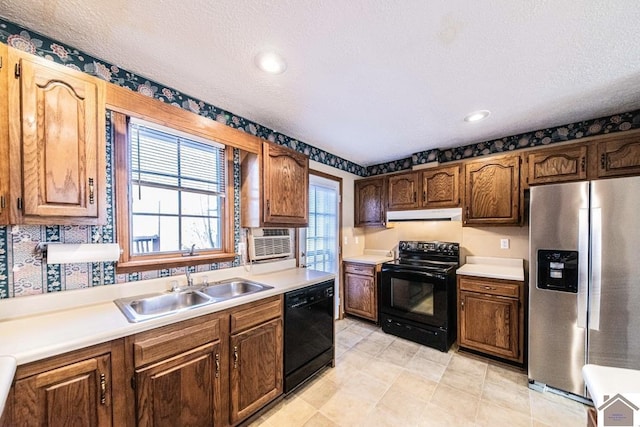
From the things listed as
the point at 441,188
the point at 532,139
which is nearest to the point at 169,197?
the point at 441,188

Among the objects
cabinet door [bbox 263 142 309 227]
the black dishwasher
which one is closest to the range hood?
cabinet door [bbox 263 142 309 227]

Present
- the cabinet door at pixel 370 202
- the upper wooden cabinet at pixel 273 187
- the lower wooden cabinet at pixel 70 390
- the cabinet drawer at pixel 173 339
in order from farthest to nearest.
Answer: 1. the cabinet door at pixel 370 202
2. the upper wooden cabinet at pixel 273 187
3. the cabinet drawer at pixel 173 339
4. the lower wooden cabinet at pixel 70 390

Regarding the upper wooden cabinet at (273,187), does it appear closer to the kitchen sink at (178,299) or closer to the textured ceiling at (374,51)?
the textured ceiling at (374,51)

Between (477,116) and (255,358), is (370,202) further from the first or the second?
(255,358)

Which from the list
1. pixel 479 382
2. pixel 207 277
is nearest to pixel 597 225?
pixel 479 382

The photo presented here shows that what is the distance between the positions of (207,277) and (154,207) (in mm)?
694

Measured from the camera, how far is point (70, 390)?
42.1 inches

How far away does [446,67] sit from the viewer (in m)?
1.59

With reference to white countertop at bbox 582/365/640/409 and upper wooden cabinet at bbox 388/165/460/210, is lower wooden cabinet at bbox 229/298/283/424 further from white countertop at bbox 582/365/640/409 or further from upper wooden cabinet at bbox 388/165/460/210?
upper wooden cabinet at bbox 388/165/460/210

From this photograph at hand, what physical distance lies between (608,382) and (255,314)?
5.59ft

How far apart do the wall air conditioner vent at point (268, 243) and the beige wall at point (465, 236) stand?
1.72 meters

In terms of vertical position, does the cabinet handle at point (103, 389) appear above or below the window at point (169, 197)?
below

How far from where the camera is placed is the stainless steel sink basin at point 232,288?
1982 mm

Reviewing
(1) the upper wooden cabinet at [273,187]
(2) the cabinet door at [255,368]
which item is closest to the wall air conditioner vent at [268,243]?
(1) the upper wooden cabinet at [273,187]
